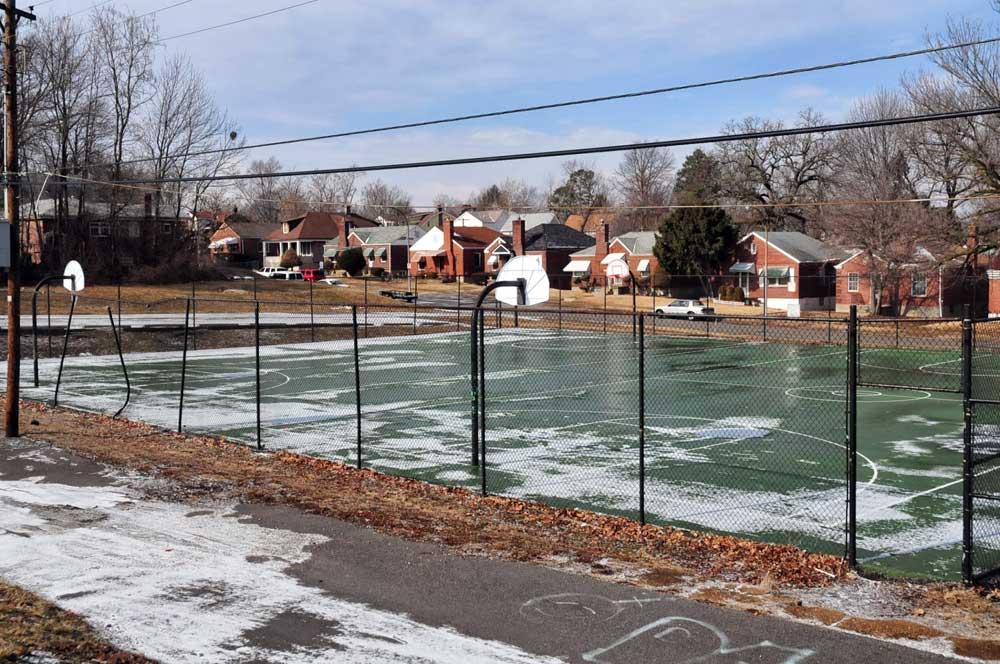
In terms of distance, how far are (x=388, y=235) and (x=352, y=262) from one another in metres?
10.8

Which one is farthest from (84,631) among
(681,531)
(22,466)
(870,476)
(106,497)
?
(870,476)

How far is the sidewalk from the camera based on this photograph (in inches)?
288

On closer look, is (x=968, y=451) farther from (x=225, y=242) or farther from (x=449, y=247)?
(x=225, y=242)

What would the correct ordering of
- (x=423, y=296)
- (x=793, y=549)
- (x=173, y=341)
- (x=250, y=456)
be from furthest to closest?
(x=423, y=296) < (x=173, y=341) < (x=250, y=456) < (x=793, y=549)

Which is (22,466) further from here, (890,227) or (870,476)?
(890,227)

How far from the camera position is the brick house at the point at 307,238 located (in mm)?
106250

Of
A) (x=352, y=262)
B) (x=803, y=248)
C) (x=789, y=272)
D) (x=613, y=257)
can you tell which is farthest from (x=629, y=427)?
(x=352, y=262)

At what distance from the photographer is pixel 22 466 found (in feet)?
47.8

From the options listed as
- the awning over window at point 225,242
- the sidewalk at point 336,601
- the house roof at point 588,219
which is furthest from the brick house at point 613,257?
the sidewalk at point 336,601

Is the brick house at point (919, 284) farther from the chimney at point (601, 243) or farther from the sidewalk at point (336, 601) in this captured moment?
the sidewalk at point (336, 601)

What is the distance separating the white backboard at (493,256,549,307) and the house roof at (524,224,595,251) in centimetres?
6809

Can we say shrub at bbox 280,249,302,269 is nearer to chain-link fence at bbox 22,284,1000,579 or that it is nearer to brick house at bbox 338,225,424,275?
brick house at bbox 338,225,424,275

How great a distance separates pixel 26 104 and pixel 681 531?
63.1 metres

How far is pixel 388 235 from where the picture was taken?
9962 cm
